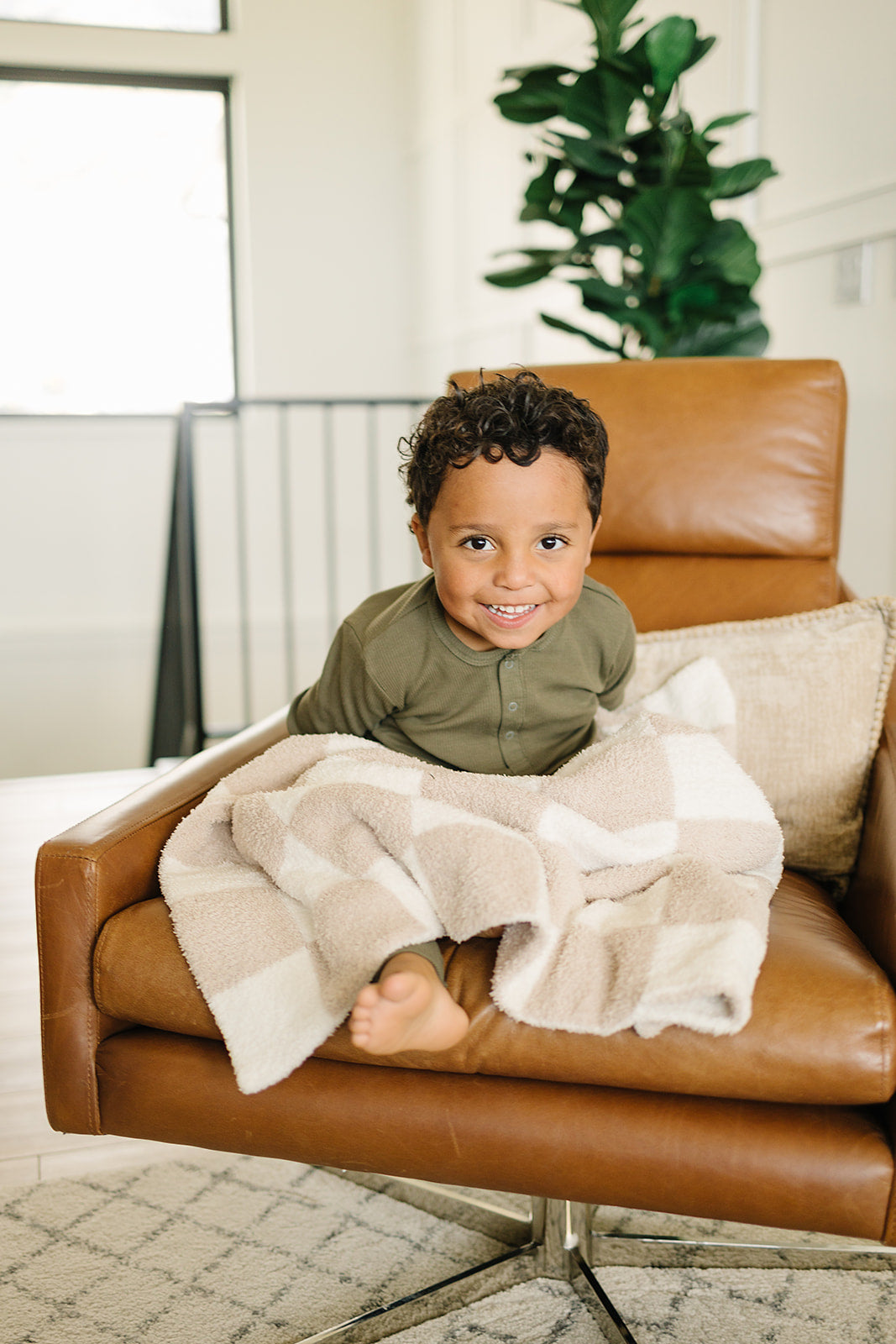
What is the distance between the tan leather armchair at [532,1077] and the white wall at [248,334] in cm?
380

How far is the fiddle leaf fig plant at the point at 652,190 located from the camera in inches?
76.9

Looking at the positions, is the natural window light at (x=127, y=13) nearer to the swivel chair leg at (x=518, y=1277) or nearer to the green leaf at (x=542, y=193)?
the green leaf at (x=542, y=193)

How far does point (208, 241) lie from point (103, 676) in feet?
6.34

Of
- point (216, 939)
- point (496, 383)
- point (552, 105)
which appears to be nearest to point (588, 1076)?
point (216, 939)

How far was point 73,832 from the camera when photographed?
103cm

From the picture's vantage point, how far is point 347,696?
1.23m

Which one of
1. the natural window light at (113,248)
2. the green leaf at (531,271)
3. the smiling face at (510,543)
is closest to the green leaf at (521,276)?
the green leaf at (531,271)

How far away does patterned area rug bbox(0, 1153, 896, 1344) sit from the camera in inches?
43.1

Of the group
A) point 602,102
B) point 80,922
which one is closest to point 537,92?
point 602,102

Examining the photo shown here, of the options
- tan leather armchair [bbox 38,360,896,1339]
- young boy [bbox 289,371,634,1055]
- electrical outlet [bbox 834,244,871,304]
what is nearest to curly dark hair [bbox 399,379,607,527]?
young boy [bbox 289,371,634,1055]

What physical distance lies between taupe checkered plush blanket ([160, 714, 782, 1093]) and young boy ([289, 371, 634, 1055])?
64 millimetres

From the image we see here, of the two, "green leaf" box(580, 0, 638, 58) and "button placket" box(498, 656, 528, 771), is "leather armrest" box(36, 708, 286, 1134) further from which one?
"green leaf" box(580, 0, 638, 58)

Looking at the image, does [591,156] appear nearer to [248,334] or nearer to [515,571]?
[515,571]

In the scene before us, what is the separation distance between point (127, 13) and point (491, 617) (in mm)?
4383
